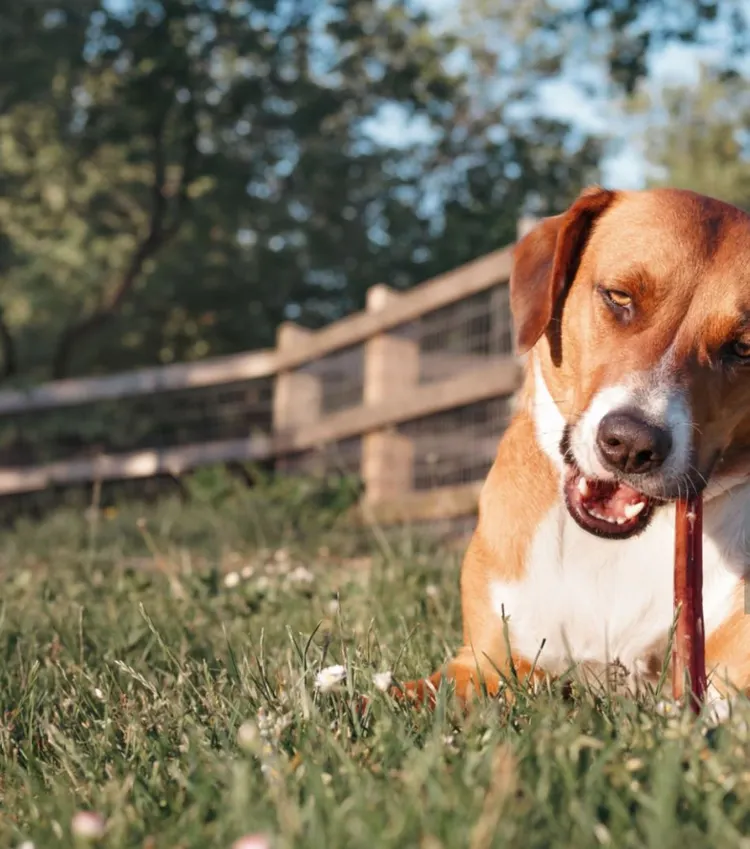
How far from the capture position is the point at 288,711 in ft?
7.49

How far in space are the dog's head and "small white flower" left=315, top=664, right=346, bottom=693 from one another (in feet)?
2.61

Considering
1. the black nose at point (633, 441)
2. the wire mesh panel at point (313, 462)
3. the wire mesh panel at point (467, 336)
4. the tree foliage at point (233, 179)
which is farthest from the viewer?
the tree foliage at point (233, 179)

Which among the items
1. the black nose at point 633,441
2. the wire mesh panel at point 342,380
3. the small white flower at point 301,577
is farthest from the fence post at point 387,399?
the black nose at point 633,441

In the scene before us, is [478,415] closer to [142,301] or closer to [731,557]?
[731,557]

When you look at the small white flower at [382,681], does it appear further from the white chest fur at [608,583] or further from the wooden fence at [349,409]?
the wooden fence at [349,409]

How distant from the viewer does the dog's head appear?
2570 millimetres

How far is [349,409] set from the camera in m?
8.91

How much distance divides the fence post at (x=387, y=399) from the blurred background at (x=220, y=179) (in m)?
5.18

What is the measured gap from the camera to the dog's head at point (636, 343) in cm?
257

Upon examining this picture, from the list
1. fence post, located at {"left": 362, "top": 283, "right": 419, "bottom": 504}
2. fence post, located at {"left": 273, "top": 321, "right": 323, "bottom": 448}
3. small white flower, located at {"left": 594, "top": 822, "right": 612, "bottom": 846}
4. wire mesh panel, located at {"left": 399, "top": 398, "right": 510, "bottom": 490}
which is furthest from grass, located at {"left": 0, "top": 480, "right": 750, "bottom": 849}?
fence post, located at {"left": 273, "top": 321, "right": 323, "bottom": 448}

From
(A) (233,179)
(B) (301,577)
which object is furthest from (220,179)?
(B) (301,577)

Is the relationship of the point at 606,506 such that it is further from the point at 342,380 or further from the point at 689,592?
the point at 342,380

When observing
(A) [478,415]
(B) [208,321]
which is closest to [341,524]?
(A) [478,415]

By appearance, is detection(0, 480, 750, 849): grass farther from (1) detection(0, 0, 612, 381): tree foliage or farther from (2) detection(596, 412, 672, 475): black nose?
(1) detection(0, 0, 612, 381): tree foliage
